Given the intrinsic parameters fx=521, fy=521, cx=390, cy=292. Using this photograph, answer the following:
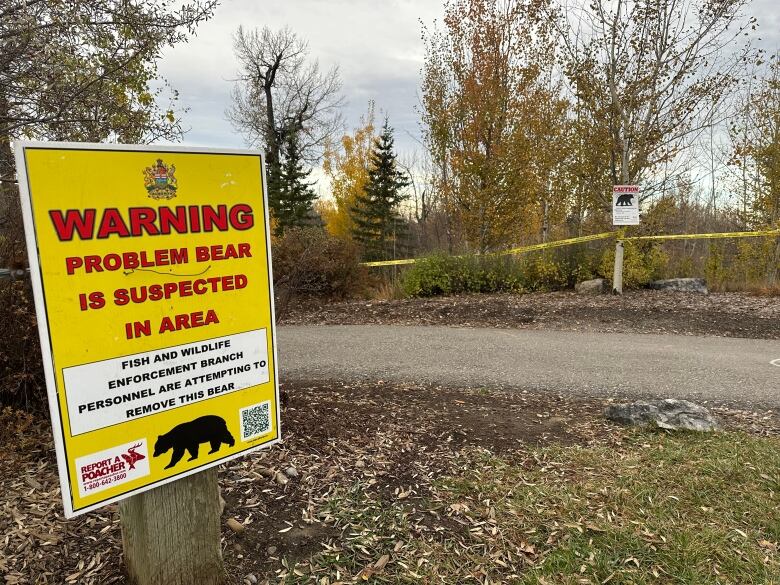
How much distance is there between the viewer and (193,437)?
6.81ft

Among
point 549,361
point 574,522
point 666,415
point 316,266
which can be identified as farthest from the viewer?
point 316,266

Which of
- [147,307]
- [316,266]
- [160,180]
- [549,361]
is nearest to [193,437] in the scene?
[147,307]

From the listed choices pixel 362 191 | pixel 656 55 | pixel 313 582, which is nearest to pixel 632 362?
pixel 313 582

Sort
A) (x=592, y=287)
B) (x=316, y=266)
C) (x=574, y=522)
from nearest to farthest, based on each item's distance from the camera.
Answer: (x=574, y=522) < (x=592, y=287) < (x=316, y=266)

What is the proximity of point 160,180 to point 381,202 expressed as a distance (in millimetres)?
28584

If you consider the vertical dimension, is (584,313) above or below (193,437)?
below

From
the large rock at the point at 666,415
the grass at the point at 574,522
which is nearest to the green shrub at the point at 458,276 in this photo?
the large rock at the point at 666,415

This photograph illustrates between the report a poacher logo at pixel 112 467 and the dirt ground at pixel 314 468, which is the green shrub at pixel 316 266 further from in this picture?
the report a poacher logo at pixel 112 467

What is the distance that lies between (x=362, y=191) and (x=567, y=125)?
69.8 ft

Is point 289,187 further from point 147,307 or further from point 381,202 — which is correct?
point 147,307

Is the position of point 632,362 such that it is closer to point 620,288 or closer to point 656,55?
point 620,288

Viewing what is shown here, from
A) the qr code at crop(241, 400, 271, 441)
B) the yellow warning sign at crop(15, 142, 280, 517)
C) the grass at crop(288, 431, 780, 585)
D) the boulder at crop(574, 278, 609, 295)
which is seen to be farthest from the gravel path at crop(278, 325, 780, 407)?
the boulder at crop(574, 278, 609, 295)

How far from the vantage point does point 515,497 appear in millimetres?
3084

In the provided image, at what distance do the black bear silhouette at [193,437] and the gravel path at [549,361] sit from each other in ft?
11.4
